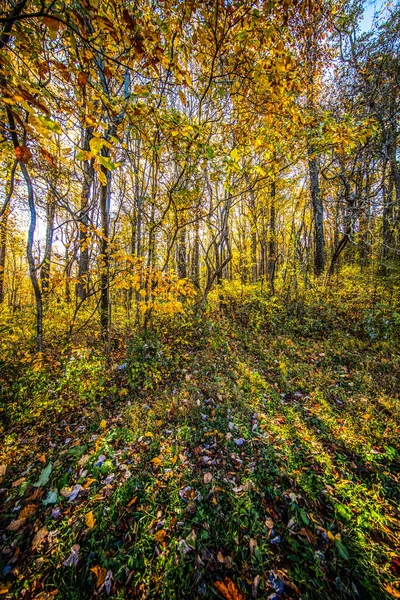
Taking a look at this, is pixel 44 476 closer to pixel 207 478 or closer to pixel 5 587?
pixel 5 587

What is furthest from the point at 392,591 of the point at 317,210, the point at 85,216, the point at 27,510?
the point at 317,210

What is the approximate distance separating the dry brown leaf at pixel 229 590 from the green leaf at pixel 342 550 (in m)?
0.91

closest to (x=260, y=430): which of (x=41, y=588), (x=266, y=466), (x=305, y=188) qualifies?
(x=266, y=466)

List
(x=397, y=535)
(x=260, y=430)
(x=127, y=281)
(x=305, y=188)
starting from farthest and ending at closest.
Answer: (x=305, y=188)
(x=127, y=281)
(x=260, y=430)
(x=397, y=535)

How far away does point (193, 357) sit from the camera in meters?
5.22

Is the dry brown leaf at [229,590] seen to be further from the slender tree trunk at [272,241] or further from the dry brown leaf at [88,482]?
the slender tree trunk at [272,241]

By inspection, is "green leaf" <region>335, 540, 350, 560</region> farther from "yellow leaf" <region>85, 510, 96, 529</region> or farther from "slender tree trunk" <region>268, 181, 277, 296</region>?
"slender tree trunk" <region>268, 181, 277, 296</region>

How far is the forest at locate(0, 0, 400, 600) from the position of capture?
5.87 feet

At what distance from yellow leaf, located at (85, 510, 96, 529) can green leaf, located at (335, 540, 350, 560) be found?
225 centimetres

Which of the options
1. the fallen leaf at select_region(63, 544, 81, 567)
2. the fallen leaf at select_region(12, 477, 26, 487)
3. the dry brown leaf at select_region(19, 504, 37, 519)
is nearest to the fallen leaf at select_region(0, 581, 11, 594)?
the fallen leaf at select_region(63, 544, 81, 567)

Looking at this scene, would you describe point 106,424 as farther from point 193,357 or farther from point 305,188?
point 305,188

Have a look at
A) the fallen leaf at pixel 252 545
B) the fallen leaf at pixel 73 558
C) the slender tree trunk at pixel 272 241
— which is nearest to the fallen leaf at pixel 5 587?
the fallen leaf at pixel 73 558

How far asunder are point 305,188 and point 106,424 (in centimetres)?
1207

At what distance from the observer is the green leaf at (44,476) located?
8.19ft
